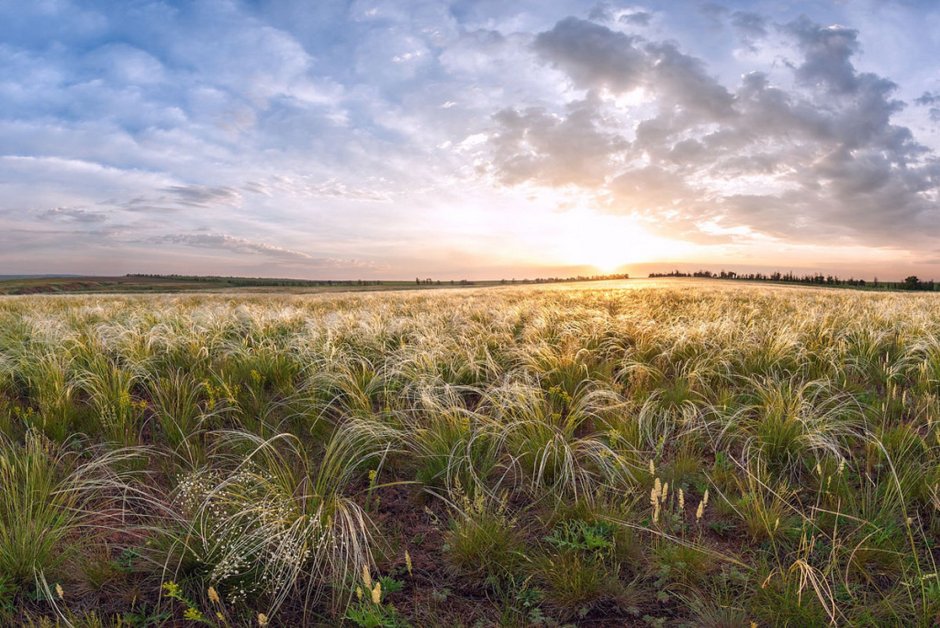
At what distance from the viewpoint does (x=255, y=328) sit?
7.85m

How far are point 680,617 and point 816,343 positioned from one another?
592cm

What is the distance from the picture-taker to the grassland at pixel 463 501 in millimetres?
2068

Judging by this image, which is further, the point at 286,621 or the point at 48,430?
the point at 48,430

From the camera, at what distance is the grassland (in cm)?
207

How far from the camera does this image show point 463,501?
2648mm

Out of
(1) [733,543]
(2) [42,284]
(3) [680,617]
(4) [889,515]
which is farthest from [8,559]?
(2) [42,284]

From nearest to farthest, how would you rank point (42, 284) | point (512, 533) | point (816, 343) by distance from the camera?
point (512, 533)
point (816, 343)
point (42, 284)

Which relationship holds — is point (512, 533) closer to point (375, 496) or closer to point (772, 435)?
point (375, 496)

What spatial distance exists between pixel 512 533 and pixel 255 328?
6.83 m

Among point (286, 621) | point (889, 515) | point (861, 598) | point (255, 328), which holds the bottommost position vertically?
point (286, 621)

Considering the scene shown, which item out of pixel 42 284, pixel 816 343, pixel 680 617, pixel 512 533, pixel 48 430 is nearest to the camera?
pixel 680 617

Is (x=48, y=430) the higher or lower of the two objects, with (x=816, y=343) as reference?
lower

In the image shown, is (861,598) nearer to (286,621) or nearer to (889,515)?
(889,515)

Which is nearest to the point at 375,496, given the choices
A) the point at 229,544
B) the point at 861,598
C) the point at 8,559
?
the point at 229,544
